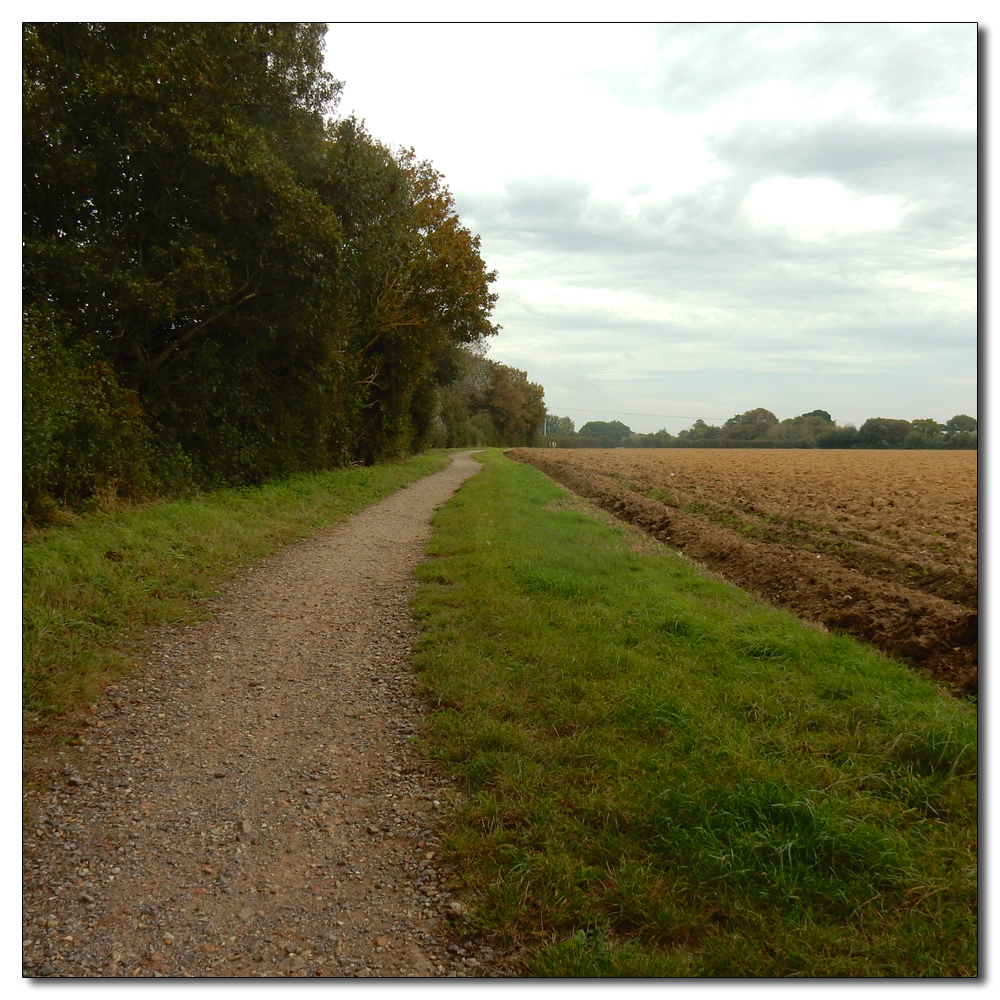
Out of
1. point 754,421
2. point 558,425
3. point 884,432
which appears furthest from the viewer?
point 558,425

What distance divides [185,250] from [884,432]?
1078 cm

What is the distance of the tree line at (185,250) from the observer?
881cm

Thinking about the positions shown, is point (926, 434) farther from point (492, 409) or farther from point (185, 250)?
point (492, 409)

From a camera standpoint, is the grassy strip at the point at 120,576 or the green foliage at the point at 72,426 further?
the green foliage at the point at 72,426

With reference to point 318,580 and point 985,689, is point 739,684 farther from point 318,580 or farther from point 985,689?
point 318,580

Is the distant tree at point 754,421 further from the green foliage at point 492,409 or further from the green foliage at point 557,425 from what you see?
the green foliage at point 557,425

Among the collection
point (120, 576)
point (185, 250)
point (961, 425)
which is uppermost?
point (185, 250)

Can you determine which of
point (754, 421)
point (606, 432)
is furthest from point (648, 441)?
point (754, 421)

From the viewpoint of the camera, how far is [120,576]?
6.82 metres

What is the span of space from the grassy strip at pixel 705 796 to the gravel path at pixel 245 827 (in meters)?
0.35

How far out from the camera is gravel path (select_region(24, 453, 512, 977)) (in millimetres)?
2582

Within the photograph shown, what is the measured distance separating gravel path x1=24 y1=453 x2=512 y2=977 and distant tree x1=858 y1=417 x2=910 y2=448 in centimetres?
437

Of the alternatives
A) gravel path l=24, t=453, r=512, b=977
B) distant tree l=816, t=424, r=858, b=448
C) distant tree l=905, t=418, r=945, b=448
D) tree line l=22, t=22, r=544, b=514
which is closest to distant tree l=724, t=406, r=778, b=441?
distant tree l=816, t=424, r=858, b=448

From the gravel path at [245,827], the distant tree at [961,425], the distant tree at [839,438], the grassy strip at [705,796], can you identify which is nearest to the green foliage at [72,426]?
the gravel path at [245,827]
